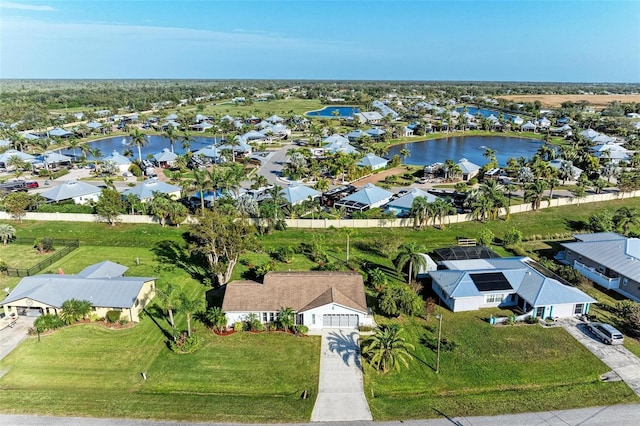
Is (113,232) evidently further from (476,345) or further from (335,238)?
(476,345)

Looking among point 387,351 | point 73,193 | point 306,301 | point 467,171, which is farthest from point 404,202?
point 73,193

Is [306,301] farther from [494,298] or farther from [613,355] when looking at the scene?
[613,355]

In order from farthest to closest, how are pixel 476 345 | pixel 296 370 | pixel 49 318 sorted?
1. pixel 49 318
2. pixel 476 345
3. pixel 296 370

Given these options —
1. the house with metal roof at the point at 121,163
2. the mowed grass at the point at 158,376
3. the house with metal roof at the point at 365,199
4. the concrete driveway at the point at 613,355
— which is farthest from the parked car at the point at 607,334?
the house with metal roof at the point at 121,163

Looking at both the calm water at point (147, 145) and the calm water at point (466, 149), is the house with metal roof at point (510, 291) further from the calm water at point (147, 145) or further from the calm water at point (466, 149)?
the calm water at point (147, 145)

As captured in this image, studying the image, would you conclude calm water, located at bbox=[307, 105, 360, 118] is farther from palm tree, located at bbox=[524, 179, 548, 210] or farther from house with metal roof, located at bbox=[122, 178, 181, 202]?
palm tree, located at bbox=[524, 179, 548, 210]

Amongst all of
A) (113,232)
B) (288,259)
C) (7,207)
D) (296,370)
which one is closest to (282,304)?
(296,370)

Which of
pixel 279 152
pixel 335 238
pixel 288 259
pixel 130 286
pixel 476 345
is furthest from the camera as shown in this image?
pixel 279 152
